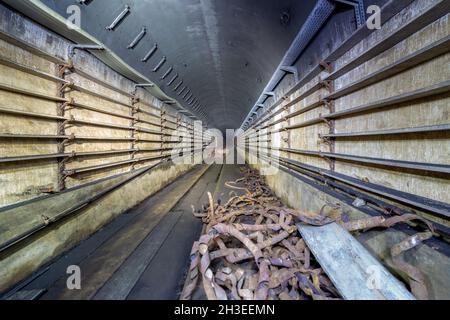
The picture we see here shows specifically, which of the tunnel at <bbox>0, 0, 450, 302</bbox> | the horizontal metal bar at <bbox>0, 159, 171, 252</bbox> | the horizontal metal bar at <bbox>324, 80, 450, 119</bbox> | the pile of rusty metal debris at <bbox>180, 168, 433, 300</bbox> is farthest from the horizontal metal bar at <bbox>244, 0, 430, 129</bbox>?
the horizontal metal bar at <bbox>0, 159, 171, 252</bbox>

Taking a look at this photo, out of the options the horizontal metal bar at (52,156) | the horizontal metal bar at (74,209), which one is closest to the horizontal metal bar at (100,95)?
the horizontal metal bar at (52,156)

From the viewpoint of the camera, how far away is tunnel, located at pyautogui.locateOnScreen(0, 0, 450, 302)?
5.17ft

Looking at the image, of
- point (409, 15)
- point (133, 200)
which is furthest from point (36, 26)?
point (409, 15)

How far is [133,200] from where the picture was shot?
15.1ft

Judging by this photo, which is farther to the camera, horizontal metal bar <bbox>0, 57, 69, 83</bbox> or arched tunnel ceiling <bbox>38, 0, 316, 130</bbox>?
arched tunnel ceiling <bbox>38, 0, 316, 130</bbox>

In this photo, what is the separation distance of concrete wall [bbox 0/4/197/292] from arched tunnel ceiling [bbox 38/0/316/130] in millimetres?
561

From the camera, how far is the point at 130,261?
242cm

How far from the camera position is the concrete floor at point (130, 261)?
1.95 meters

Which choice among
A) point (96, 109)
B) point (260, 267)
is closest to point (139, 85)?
point (96, 109)

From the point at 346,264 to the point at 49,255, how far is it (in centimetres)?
346

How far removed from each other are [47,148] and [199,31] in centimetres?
410

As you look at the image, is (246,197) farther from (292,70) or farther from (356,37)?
(356,37)

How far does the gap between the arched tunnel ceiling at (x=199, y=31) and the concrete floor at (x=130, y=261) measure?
3199 mm

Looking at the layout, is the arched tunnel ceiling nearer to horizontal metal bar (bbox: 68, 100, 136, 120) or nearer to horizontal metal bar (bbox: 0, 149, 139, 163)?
horizontal metal bar (bbox: 68, 100, 136, 120)
